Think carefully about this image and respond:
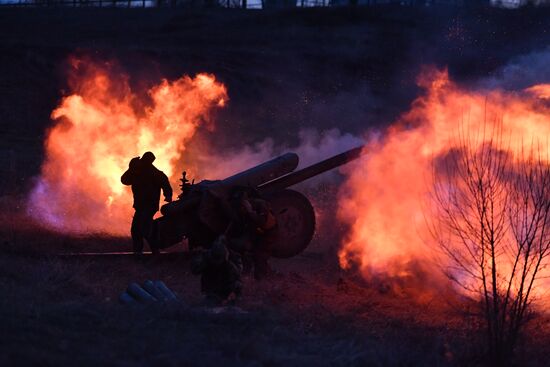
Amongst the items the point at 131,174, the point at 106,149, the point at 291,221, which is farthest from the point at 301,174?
the point at 106,149

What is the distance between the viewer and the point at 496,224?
1452 cm

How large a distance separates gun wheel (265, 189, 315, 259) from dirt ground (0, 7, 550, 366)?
51 centimetres

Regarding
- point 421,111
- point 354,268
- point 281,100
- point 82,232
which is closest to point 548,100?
point 421,111

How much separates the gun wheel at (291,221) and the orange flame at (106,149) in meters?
5.39

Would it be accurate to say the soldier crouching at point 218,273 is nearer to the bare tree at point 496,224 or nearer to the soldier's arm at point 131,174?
the bare tree at point 496,224

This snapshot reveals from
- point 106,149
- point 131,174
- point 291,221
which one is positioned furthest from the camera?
point 106,149

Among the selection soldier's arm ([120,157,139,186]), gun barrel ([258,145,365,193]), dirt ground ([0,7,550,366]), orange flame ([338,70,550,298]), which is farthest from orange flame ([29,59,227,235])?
orange flame ([338,70,550,298])

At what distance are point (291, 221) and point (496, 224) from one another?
334 cm

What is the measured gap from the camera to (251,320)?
10.4 meters

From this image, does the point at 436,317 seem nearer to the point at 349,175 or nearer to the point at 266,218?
the point at 266,218

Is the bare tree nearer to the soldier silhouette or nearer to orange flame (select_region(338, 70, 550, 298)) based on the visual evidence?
orange flame (select_region(338, 70, 550, 298))

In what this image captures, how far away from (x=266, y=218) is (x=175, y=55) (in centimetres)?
3034

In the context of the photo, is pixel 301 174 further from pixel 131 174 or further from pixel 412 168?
pixel 131 174

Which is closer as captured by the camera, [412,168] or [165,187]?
[165,187]
